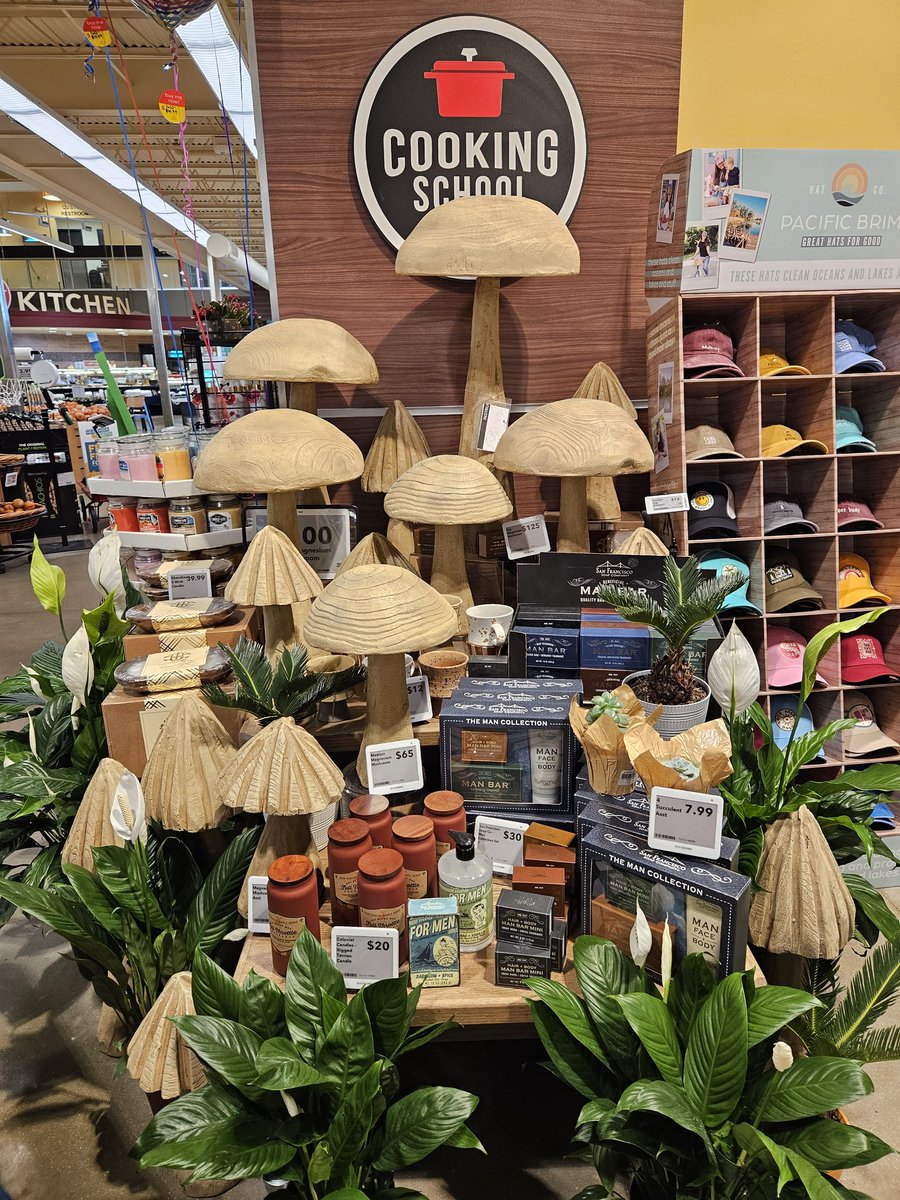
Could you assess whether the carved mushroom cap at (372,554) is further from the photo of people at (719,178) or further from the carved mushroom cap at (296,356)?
the photo of people at (719,178)

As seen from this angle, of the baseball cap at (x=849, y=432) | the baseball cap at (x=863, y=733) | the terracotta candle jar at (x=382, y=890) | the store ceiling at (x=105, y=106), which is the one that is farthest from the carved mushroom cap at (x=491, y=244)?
the store ceiling at (x=105, y=106)

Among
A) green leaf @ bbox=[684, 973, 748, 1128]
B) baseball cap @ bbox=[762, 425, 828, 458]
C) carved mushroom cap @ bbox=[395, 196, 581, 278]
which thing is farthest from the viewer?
baseball cap @ bbox=[762, 425, 828, 458]

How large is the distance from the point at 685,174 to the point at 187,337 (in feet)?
7.11

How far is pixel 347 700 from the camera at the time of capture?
2.25 metres

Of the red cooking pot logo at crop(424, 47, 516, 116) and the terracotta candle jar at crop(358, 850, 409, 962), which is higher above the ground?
the red cooking pot logo at crop(424, 47, 516, 116)

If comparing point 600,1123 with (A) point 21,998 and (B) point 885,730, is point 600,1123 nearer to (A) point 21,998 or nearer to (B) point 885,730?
(A) point 21,998

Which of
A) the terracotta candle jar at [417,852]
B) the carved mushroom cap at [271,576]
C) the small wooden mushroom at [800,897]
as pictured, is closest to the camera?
the terracotta candle jar at [417,852]

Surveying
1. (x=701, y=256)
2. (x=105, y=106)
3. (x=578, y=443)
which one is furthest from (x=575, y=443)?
(x=105, y=106)

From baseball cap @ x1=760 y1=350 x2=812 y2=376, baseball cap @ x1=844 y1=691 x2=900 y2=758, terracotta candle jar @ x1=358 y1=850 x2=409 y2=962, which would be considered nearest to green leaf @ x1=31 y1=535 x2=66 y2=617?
terracotta candle jar @ x1=358 y1=850 x2=409 y2=962

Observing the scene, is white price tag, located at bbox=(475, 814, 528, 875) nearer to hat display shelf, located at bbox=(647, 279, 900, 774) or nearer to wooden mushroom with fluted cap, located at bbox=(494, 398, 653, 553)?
wooden mushroom with fluted cap, located at bbox=(494, 398, 653, 553)

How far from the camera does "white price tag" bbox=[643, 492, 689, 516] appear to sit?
258 cm

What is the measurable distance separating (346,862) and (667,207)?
2291 millimetres

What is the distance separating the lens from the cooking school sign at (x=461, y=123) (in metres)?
2.66

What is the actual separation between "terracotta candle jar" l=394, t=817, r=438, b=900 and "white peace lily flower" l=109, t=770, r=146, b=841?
21.5 inches
